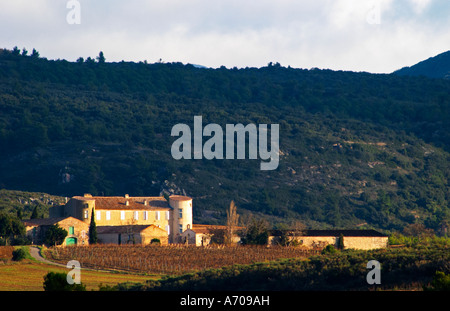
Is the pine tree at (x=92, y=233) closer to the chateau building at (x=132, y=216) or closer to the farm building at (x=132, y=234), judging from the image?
the chateau building at (x=132, y=216)

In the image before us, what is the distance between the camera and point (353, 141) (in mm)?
155250

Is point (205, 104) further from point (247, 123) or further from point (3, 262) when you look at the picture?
point (3, 262)

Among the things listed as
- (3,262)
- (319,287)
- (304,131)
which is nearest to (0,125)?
(304,131)

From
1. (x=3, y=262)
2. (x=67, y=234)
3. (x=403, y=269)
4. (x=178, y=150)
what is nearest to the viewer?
(x=403, y=269)

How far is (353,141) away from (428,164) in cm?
1494

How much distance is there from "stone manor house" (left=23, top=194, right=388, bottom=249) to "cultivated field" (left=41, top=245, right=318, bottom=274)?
4.22m

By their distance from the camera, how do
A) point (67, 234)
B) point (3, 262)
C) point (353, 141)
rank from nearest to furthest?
1. point (3, 262)
2. point (67, 234)
3. point (353, 141)

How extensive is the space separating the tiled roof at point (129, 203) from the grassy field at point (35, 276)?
1973 cm

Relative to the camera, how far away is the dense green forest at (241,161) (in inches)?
5030

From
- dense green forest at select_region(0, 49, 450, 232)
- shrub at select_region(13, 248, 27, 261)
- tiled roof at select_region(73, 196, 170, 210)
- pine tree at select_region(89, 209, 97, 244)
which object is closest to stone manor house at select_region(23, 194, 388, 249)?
tiled roof at select_region(73, 196, 170, 210)

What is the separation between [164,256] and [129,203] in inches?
715

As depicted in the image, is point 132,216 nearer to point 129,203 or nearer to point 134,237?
point 129,203

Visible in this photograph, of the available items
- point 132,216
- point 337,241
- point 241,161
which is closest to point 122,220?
point 132,216

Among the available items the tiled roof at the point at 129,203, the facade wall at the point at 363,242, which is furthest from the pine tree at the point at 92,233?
the facade wall at the point at 363,242
